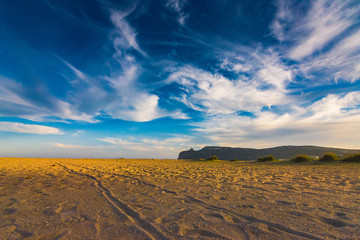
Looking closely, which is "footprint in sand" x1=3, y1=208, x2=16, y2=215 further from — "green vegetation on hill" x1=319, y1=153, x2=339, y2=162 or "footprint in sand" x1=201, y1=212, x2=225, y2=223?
"green vegetation on hill" x1=319, y1=153, x2=339, y2=162

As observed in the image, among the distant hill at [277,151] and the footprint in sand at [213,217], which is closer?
the footprint in sand at [213,217]

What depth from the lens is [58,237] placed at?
2.67m

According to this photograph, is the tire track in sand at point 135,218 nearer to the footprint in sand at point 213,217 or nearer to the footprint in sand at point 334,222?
the footprint in sand at point 213,217

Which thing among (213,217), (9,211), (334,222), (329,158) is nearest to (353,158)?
(329,158)

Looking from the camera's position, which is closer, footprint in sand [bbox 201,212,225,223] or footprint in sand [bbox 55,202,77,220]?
footprint in sand [bbox 201,212,225,223]

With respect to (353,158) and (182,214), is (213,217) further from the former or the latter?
(353,158)

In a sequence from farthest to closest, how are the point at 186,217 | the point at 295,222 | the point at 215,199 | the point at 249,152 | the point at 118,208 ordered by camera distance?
the point at 249,152 < the point at 215,199 < the point at 118,208 < the point at 186,217 < the point at 295,222

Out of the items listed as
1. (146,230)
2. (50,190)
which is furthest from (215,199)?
(50,190)

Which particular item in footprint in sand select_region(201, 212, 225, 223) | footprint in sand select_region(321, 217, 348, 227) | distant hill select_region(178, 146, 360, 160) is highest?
distant hill select_region(178, 146, 360, 160)

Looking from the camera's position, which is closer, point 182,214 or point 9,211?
point 182,214

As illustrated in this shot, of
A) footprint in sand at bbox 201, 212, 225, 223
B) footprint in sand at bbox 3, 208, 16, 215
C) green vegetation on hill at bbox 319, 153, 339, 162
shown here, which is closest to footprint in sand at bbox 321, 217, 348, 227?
footprint in sand at bbox 201, 212, 225, 223

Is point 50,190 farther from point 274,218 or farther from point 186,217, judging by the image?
point 274,218

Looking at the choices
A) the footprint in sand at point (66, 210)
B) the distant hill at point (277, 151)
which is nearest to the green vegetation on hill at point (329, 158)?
the distant hill at point (277, 151)

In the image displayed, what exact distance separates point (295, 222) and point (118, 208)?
3.48 m
